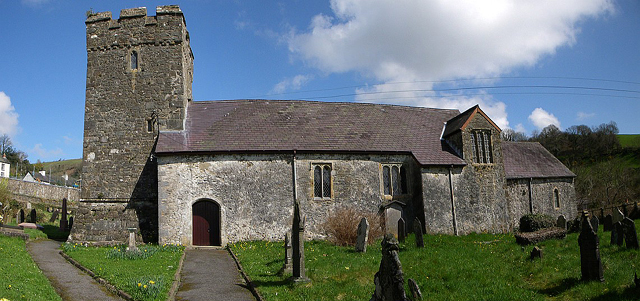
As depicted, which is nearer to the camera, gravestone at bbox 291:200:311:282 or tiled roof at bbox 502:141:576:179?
gravestone at bbox 291:200:311:282

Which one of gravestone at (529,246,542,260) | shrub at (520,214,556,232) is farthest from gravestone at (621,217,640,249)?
shrub at (520,214,556,232)

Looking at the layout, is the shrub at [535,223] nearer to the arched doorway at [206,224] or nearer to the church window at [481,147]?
the church window at [481,147]

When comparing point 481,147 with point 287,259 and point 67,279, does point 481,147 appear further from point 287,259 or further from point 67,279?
point 67,279

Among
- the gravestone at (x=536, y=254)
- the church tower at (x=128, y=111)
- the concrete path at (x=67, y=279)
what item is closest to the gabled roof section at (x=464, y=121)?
the gravestone at (x=536, y=254)

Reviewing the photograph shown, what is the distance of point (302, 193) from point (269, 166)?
7.01 ft

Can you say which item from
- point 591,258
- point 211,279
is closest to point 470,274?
point 591,258

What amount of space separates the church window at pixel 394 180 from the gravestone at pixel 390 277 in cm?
1523

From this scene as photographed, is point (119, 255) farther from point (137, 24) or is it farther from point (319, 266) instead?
Result: point (137, 24)

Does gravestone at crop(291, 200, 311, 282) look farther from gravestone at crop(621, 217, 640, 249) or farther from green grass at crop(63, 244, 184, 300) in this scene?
gravestone at crop(621, 217, 640, 249)

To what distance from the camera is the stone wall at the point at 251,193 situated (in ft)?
65.1

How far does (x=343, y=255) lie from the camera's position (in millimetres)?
14438

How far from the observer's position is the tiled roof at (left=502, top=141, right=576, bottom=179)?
25531 mm

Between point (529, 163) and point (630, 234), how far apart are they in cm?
1537

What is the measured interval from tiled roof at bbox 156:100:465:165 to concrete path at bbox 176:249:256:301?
607 centimetres
